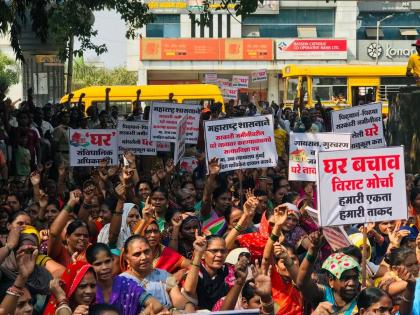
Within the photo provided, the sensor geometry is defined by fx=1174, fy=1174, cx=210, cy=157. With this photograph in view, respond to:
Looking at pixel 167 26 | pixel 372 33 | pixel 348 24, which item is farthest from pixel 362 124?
pixel 372 33

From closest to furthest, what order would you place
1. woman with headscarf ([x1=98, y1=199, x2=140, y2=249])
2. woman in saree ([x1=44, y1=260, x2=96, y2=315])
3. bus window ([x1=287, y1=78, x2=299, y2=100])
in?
woman in saree ([x1=44, y1=260, x2=96, y2=315]) → woman with headscarf ([x1=98, y1=199, x2=140, y2=249]) → bus window ([x1=287, y1=78, x2=299, y2=100])

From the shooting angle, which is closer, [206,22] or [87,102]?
[206,22]

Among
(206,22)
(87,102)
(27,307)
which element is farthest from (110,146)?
(87,102)

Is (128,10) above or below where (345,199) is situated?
above

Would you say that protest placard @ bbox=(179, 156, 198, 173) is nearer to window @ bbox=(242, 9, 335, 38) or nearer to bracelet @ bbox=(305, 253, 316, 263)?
bracelet @ bbox=(305, 253, 316, 263)

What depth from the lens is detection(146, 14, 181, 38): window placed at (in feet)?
188

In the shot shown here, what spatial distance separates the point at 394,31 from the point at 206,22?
4018cm

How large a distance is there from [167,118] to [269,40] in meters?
41.7

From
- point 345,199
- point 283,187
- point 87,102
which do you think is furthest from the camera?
point 87,102

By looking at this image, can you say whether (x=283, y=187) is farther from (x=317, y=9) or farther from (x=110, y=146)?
(x=317, y=9)

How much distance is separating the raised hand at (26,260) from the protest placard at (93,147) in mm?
6716

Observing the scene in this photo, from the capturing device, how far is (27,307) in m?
6.00

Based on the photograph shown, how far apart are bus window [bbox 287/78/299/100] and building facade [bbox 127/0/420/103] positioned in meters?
23.1

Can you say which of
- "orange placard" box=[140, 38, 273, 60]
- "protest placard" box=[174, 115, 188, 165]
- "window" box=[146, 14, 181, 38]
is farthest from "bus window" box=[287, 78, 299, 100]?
"window" box=[146, 14, 181, 38]
